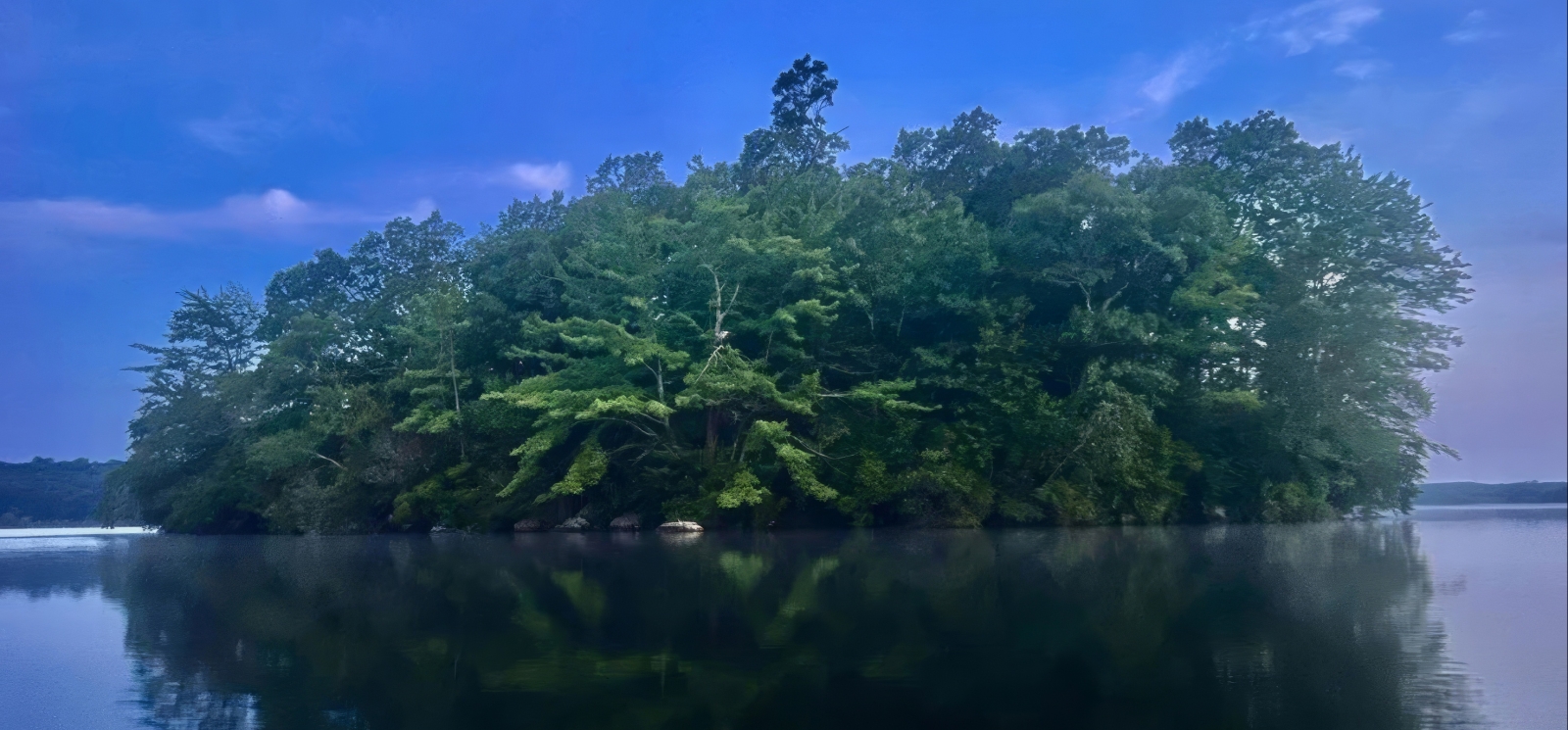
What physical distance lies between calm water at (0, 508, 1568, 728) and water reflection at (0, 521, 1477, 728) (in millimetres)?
28

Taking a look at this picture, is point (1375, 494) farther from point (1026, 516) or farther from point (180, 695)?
point (180, 695)

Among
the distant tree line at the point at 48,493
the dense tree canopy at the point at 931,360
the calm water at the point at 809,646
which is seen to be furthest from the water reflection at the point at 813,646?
the distant tree line at the point at 48,493

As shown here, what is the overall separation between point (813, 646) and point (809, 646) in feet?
0.09

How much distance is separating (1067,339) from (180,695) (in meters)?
22.2

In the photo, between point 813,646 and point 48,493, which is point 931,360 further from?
point 48,493

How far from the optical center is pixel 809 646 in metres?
6.09

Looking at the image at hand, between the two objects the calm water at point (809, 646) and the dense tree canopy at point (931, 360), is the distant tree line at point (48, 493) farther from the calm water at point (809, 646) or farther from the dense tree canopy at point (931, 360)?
the calm water at point (809, 646)

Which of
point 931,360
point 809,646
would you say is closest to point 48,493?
point 931,360

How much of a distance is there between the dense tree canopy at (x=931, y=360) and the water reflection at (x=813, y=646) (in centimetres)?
1100

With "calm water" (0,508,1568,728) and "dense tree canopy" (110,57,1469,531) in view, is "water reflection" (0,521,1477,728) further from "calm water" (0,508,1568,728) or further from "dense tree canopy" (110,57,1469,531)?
"dense tree canopy" (110,57,1469,531)

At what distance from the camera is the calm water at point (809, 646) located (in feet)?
15.1

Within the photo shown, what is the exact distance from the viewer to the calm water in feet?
15.1

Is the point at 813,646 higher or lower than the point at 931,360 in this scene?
lower

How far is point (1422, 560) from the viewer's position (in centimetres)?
1151
